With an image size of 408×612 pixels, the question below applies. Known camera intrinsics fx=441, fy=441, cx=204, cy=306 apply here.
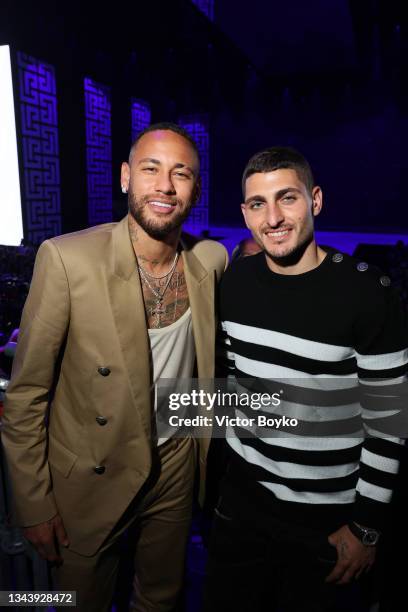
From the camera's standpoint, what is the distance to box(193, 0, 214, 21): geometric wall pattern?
29.7 feet

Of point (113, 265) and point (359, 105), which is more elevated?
point (359, 105)

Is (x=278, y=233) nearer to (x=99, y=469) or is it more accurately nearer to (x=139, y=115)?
Answer: (x=99, y=469)

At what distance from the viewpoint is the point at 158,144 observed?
169 cm

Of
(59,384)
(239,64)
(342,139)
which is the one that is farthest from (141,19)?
(342,139)

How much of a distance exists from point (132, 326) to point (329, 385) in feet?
2.32

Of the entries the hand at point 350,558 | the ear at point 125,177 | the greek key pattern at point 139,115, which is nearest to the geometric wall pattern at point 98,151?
the greek key pattern at point 139,115

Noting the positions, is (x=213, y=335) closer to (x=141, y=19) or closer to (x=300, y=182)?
(x=300, y=182)

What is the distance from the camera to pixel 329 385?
149cm

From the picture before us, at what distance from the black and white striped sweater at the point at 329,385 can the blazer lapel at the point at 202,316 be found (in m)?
0.15

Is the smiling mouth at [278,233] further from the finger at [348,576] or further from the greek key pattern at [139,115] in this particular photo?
the greek key pattern at [139,115]

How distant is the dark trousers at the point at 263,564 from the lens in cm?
152

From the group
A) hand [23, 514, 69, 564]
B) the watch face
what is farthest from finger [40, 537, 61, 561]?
the watch face

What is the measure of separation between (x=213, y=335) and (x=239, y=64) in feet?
48.7

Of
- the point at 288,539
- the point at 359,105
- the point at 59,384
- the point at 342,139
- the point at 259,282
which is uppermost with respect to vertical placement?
the point at 359,105
